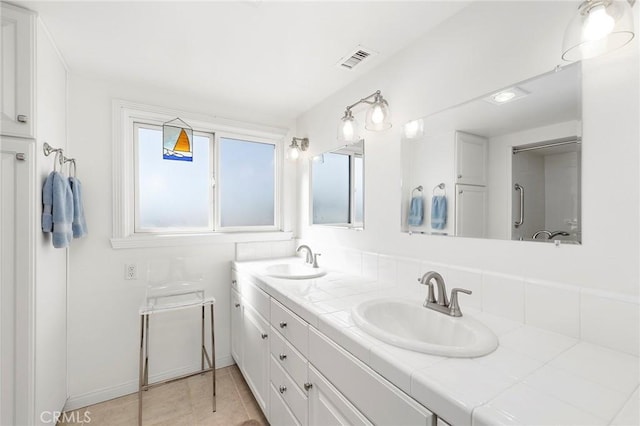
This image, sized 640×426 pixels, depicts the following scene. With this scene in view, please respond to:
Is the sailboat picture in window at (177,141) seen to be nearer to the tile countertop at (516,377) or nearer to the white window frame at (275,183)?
the white window frame at (275,183)

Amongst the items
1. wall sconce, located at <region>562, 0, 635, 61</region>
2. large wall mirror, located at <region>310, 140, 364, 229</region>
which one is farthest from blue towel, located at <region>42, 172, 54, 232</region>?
wall sconce, located at <region>562, 0, 635, 61</region>

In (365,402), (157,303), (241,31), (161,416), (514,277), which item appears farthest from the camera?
(157,303)

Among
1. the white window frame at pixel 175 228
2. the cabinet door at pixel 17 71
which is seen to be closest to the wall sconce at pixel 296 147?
the white window frame at pixel 175 228

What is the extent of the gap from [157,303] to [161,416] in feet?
2.29

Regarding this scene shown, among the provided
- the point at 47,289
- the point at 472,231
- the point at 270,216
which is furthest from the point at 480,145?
the point at 47,289

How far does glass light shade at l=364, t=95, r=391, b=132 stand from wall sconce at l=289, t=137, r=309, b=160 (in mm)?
988

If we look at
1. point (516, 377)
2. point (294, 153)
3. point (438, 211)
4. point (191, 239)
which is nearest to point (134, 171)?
point (191, 239)

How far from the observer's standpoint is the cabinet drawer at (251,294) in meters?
1.68

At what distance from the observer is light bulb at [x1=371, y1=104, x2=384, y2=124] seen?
1.55 m

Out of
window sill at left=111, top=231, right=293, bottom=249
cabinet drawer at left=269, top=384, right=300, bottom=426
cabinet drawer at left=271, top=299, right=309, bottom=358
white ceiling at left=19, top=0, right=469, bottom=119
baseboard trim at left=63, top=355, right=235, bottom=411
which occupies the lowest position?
baseboard trim at left=63, top=355, right=235, bottom=411

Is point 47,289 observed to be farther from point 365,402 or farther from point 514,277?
point 514,277

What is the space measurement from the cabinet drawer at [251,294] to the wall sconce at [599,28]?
170 centimetres

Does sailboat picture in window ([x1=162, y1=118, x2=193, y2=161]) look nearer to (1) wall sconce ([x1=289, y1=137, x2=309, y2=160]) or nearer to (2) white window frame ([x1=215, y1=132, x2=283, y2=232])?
(2) white window frame ([x1=215, y1=132, x2=283, y2=232])

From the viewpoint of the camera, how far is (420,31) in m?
1.45
